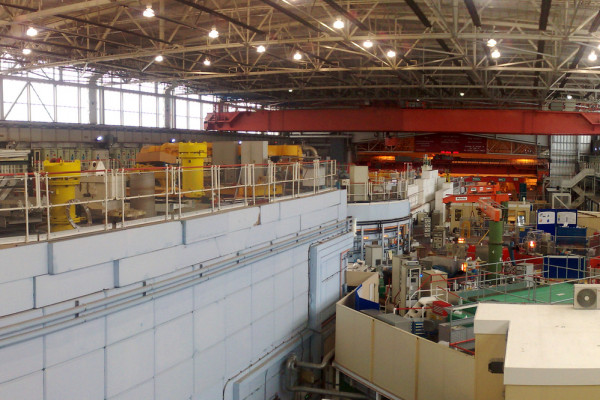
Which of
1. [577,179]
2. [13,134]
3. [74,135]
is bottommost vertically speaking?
[577,179]

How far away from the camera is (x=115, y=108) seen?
39156mm

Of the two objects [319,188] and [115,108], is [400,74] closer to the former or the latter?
[319,188]

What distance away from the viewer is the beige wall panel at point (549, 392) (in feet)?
16.4

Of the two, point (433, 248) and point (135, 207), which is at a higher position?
point (135, 207)

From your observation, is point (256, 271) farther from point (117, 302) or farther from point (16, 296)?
point (16, 296)

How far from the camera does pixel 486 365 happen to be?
244 inches

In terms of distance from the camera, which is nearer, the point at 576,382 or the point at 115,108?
the point at 576,382

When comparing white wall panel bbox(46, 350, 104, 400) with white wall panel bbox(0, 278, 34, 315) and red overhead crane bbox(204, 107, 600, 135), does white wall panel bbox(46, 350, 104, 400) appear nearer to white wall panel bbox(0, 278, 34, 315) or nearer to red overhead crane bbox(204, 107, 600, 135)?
white wall panel bbox(0, 278, 34, 315)

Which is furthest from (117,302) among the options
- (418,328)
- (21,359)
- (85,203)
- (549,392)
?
(418,328)

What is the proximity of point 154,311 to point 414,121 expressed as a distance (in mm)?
30451

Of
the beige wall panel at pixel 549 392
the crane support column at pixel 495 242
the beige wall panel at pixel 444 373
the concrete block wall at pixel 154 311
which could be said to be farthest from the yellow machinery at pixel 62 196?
the crane support column at pixel 495 242

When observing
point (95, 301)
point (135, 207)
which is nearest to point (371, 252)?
point (135, 207)

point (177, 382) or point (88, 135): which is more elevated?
point (88, 135)

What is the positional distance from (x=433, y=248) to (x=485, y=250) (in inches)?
182
